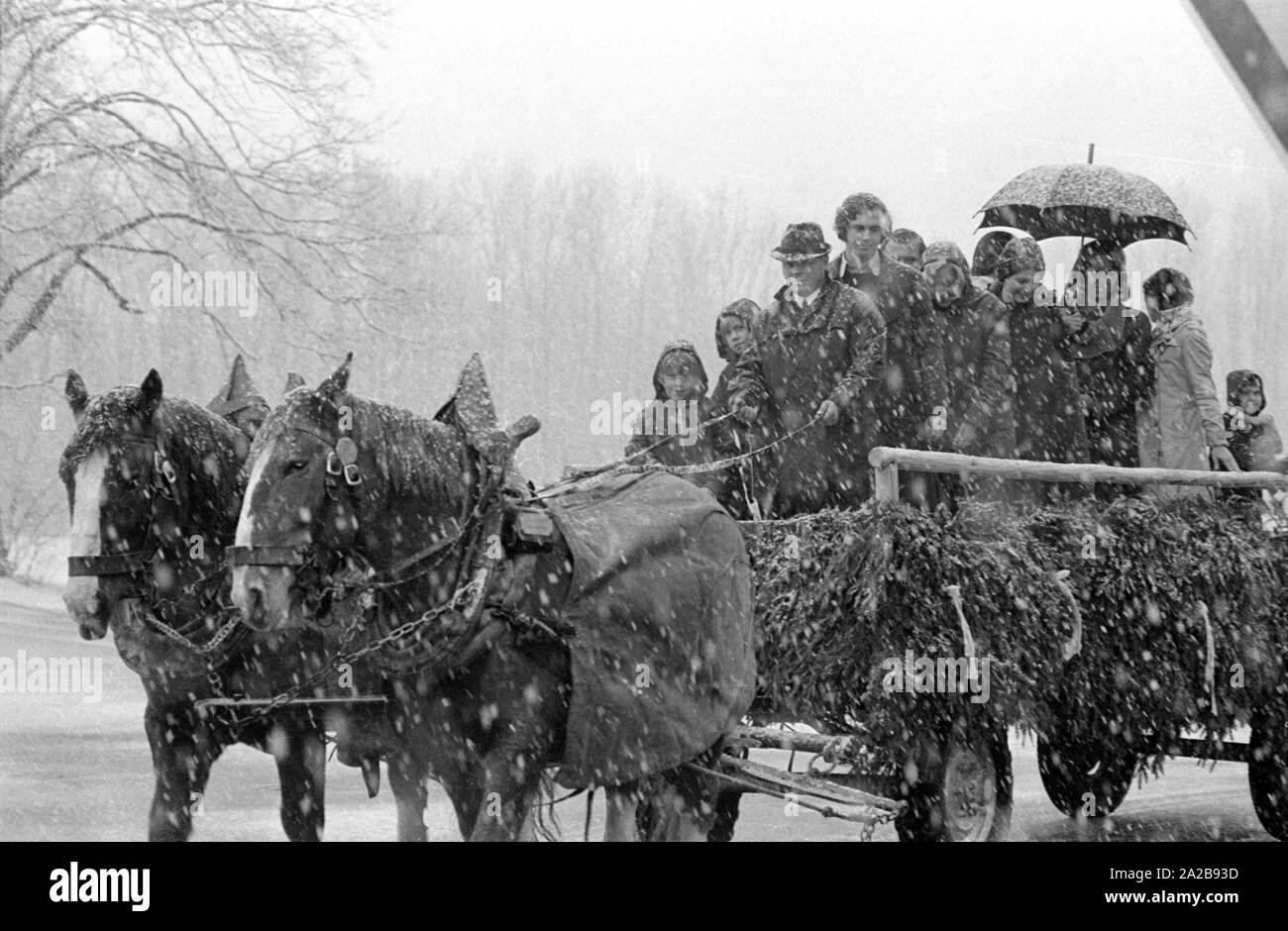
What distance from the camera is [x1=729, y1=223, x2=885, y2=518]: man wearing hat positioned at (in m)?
6.20

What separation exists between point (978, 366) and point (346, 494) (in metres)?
3.59

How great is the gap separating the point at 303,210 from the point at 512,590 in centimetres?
985

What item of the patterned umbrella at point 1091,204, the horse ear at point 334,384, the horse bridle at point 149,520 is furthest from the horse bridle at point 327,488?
the patterned umbrella at point 1091,204

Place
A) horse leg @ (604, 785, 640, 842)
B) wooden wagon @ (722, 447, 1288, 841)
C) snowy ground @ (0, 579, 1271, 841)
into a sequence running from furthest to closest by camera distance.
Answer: snowy ground @ (0, 579, 1271, 841) < wooden wagon @ (722, 447, 1288, 841) < horse leg @ (604, 785, 640, 842)

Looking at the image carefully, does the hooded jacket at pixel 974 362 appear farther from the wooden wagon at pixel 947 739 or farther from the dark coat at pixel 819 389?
the dark coat at pixel 819 389

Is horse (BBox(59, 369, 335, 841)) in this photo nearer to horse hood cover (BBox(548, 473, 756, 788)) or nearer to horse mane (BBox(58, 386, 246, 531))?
horse mane (BBox(58, 386, 246, 531))

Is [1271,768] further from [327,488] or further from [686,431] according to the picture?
[327,488]

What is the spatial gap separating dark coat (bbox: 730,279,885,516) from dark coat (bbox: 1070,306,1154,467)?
1608mm

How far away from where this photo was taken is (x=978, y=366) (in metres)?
6.74

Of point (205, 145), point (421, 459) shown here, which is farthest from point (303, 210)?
point (421, 459)

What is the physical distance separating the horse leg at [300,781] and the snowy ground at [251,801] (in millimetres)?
2726

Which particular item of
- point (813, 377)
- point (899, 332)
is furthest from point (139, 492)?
point (899, 332)

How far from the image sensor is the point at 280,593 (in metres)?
3.80

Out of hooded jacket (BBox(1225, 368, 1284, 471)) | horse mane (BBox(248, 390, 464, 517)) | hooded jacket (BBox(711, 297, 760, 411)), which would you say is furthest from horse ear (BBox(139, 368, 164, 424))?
hooded jacket (BBox(1225, 368, 1284, 471))
